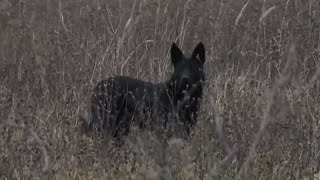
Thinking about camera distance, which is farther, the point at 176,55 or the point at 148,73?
the point at 148,73

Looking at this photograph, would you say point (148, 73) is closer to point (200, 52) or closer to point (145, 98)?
point (200, 52)

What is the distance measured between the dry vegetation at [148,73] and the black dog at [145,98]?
146 mm

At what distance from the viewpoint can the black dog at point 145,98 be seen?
4.58m

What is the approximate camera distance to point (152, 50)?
→ 6133 millimetres

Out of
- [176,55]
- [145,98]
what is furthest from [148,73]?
[145,98]

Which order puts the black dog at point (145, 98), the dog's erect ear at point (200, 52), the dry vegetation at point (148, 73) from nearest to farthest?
the dry vegetation at point (148, 73) < the black dog at point (145, 98) < the dog's erect ear at point (200, 52)

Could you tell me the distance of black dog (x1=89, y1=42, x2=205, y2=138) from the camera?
4.58 m

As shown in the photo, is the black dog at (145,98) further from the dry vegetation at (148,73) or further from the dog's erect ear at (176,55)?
the dry vegetation at (148,73)

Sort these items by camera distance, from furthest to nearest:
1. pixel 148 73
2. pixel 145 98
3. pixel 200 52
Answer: pixel 148 73, pixel 200 52, pixel 145 98

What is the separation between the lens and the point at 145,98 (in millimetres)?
5156

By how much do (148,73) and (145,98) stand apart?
0.97 meters

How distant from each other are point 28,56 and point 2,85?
2.83 feet

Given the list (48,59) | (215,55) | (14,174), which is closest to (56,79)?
(48,59)

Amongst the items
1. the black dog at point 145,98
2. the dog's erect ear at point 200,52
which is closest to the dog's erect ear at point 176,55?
the black dog at point 145,98
